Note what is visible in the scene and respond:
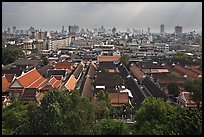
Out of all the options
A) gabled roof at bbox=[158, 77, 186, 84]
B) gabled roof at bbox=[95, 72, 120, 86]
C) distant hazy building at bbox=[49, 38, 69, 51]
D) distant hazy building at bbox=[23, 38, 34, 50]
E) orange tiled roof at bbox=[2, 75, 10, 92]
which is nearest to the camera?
orange tiled roof at bbox=[2, 75, 10, 92]

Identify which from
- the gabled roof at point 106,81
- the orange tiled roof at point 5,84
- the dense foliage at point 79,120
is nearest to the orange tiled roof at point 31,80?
the orange tiled roof at point 5,84

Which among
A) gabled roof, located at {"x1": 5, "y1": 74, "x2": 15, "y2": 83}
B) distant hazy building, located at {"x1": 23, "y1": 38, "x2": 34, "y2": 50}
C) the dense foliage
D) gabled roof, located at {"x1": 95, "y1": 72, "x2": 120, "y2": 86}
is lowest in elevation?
gabled roof, located at {"x1": 95, "y1": 72, "x2": 120, "y2": 86}

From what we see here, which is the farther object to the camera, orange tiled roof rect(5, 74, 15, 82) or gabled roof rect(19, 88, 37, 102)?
orange tiled roof rect(5, 74, 15, 82)

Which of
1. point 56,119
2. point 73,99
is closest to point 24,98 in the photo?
point 73,99

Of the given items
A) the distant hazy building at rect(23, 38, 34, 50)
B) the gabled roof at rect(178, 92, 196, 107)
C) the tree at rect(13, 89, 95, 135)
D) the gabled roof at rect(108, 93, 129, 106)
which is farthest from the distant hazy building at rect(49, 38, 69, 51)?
the tree at rect(13, 89, 95, 135)

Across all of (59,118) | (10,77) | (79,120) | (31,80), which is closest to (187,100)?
(79,120)

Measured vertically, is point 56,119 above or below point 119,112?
above

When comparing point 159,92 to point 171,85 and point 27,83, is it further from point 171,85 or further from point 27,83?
point 27,83

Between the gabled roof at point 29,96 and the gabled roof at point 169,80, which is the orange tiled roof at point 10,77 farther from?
the gabled roof at point 169,80

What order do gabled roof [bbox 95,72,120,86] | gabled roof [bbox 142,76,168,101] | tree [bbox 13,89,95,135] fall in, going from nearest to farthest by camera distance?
tree [bbox 13,89,95,135]
gabled roof [bbox 142,76,168,101]
gabled roof [bbox 95,72,120,86]

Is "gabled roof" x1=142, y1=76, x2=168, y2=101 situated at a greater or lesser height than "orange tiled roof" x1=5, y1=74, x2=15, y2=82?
lesser

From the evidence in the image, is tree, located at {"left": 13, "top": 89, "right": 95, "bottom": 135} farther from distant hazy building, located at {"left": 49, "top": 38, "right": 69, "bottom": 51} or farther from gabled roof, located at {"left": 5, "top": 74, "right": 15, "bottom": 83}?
distant hazy building, located at {"left": 49, "top": 38, "right": 69, "bottom": 51}
